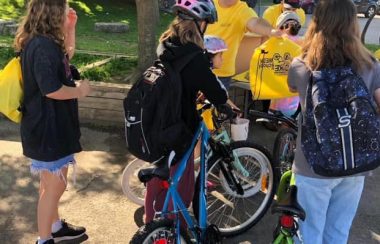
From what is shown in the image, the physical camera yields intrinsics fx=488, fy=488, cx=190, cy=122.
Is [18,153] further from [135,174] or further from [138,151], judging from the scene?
[138,151]

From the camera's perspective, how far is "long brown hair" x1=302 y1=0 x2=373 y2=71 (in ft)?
7.92

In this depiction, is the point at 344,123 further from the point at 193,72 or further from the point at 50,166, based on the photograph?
the point at 50,166

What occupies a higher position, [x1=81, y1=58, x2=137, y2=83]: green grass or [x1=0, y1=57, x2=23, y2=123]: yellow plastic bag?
[x1=0, y1=57, x2=23, y2=123]: yellow plastic bag

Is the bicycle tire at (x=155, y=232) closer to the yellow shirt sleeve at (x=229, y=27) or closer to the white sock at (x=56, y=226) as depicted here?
the white sock at (x=56, y=226)

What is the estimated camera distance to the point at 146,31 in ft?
21.3

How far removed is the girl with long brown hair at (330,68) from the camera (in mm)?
2418

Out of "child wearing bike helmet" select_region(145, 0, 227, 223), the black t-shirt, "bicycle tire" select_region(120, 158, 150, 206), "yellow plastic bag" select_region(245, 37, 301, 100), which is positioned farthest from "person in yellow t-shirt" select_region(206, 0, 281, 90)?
the black t-shirt

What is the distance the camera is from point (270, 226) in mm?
3949

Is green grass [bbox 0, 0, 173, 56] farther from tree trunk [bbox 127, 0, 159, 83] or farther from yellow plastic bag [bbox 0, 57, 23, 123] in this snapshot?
yellow plastic bag [bbox 0, 57, 23, 123]

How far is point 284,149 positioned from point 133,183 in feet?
4.38

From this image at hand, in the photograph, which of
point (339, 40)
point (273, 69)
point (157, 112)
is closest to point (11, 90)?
point (157, 112)

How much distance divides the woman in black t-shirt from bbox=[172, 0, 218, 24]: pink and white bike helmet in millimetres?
701

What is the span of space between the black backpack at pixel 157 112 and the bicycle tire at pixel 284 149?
1534 millimetres

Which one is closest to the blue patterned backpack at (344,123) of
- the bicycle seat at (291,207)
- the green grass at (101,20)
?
the bicycle seat at (291,207)
